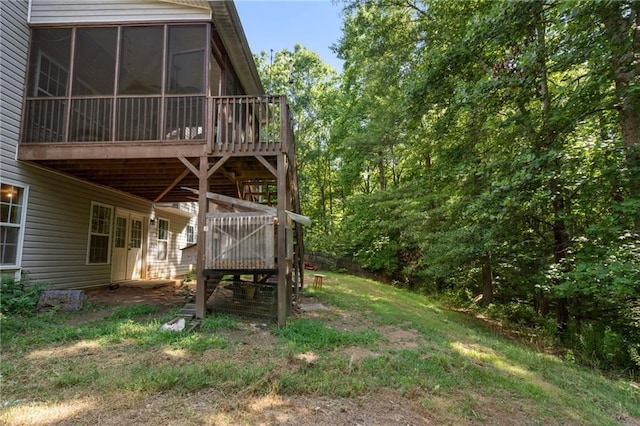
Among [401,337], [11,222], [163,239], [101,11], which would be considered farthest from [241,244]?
[163,239]

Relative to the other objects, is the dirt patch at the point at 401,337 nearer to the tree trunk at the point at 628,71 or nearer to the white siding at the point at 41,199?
the tree trunk at the point at 628,71

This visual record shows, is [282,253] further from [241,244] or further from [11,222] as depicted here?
[11,222]

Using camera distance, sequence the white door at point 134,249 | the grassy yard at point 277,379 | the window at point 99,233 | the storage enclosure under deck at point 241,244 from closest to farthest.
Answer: the grassy yard at point 277,379 < the storage enclosure under deck at point 241,244 < the window at point 99,233 < the white door at point 134,249

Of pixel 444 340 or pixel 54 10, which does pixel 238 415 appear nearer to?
pixel 444 340

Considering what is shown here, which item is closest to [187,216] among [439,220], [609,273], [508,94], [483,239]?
[439,220]

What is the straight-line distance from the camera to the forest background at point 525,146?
5797 millimetres

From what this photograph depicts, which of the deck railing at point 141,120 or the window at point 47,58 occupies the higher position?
the window at point 47,58

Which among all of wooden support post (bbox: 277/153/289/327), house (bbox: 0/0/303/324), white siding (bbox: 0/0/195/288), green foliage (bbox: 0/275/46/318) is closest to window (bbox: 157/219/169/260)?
white siding (bbox: 0/0/195/288)

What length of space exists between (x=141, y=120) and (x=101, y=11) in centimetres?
256

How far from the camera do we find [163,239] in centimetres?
1268

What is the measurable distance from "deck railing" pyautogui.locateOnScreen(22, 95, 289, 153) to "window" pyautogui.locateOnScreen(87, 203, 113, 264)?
9.14 feet

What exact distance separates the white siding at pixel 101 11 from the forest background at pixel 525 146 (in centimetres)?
571

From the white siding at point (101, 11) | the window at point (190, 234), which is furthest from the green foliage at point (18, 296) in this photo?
the window at point (190, 234)

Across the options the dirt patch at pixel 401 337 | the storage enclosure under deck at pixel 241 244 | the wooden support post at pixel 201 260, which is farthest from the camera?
the wooden support post at pixel 201 260
